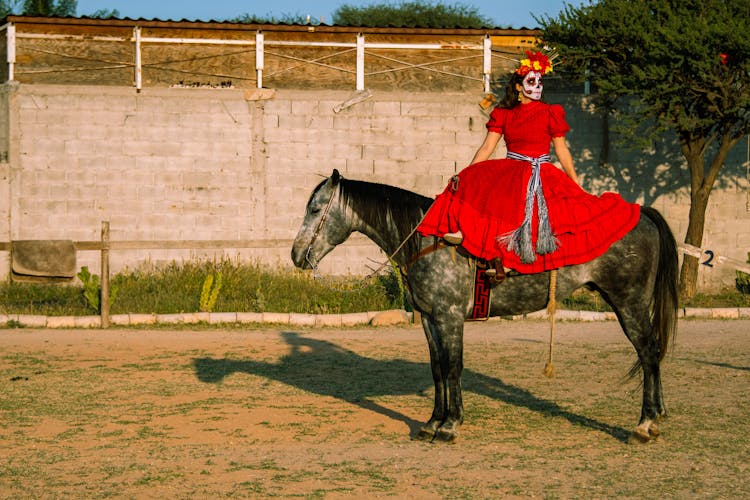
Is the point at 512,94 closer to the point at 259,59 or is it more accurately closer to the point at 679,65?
the point at 679,65

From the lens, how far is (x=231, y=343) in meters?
13.5

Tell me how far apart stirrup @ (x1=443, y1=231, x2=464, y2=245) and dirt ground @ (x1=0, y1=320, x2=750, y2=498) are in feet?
5.28

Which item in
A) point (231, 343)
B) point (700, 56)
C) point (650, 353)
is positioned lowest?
point (231, 343)

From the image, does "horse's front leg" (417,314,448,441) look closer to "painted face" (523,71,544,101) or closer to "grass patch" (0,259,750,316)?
"painted face" (523,71,544,101)

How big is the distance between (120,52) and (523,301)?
13.6 meters

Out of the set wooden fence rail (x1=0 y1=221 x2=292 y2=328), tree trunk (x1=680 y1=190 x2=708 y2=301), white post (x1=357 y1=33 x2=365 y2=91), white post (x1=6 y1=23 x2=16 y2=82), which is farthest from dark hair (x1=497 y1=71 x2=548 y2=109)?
white post (x1=6 y1=23 x2=16 y2=82)

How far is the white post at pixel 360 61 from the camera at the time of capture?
19.5 m

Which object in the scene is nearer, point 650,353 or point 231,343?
point 650,353

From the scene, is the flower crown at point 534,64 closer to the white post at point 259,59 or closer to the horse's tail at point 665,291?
the horse's tail at point 665,291

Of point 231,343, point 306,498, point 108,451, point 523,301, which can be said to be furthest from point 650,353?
point 231,343

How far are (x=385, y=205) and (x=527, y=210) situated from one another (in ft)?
3.86

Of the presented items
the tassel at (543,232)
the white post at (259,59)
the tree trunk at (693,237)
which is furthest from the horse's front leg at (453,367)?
the white post at (259,59)

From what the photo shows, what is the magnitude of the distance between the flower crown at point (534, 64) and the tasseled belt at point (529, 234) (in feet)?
2.98

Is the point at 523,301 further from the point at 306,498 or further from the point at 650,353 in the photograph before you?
the point at 306,498
